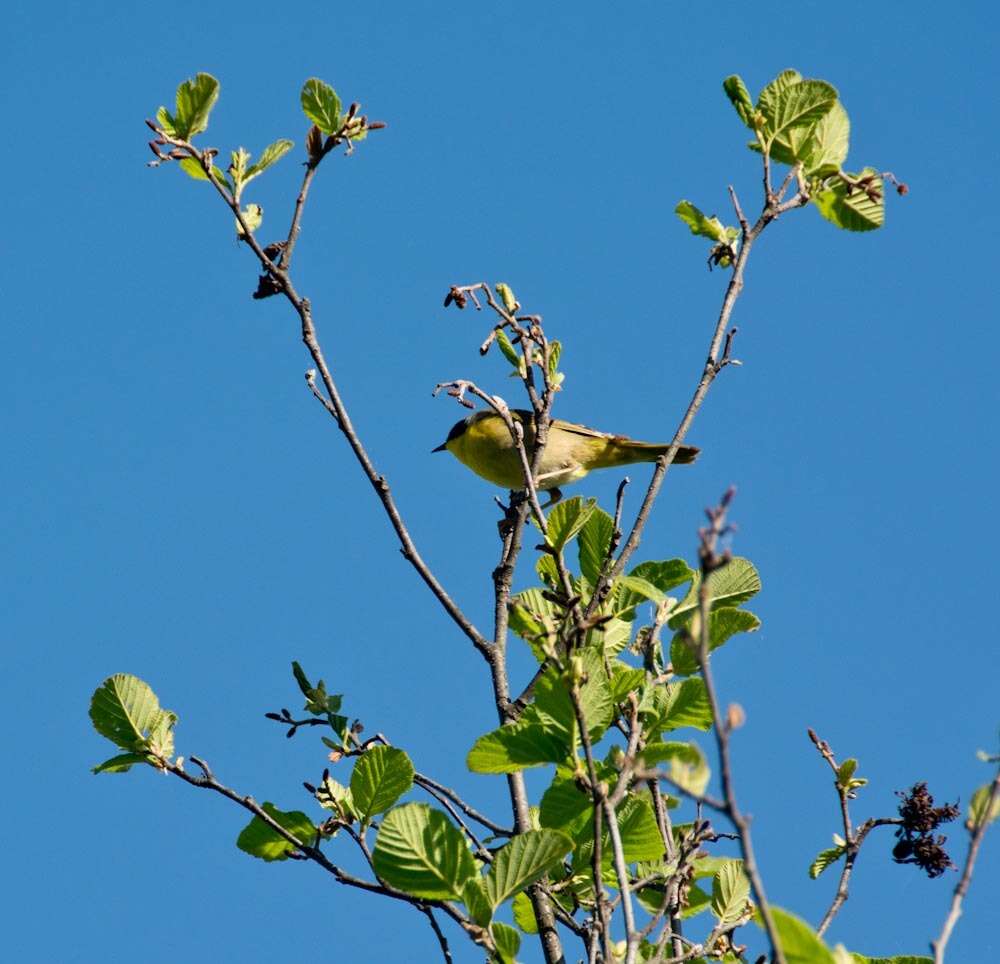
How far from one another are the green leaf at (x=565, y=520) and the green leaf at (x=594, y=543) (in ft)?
0.74

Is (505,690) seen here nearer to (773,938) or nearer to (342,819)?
(342,819)

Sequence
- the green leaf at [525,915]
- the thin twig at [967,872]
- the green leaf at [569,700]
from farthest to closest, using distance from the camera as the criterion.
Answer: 1. the green leaf at [525,915]
2. the green leaf at [569,700]
3. the thin twig at [967,872]

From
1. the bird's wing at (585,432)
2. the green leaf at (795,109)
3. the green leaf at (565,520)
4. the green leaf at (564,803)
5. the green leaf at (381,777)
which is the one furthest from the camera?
the bird's wing at (585,432)

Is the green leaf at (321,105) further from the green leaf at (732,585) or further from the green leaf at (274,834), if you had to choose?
the green leaf at (274,834)

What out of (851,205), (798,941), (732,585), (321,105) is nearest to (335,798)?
(732,585)

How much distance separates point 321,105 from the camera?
3400mm

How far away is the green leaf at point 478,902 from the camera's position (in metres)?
2.60

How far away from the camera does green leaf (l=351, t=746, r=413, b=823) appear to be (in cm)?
299

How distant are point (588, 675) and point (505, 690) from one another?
0.55 metres

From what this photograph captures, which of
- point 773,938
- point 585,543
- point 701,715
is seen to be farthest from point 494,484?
point 773,938

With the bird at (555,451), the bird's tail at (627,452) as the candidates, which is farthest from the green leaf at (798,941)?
the bird's tail at (627,452)

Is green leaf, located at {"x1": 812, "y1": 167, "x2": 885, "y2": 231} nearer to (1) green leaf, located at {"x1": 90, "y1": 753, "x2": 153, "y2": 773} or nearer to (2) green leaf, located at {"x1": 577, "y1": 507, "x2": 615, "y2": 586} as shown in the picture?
(2) green leaf, located at {"x1": 577, "y1": 507, "x2": 615, "y2": 586}

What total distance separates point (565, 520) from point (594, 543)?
305 mm

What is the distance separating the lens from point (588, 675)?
267cm
